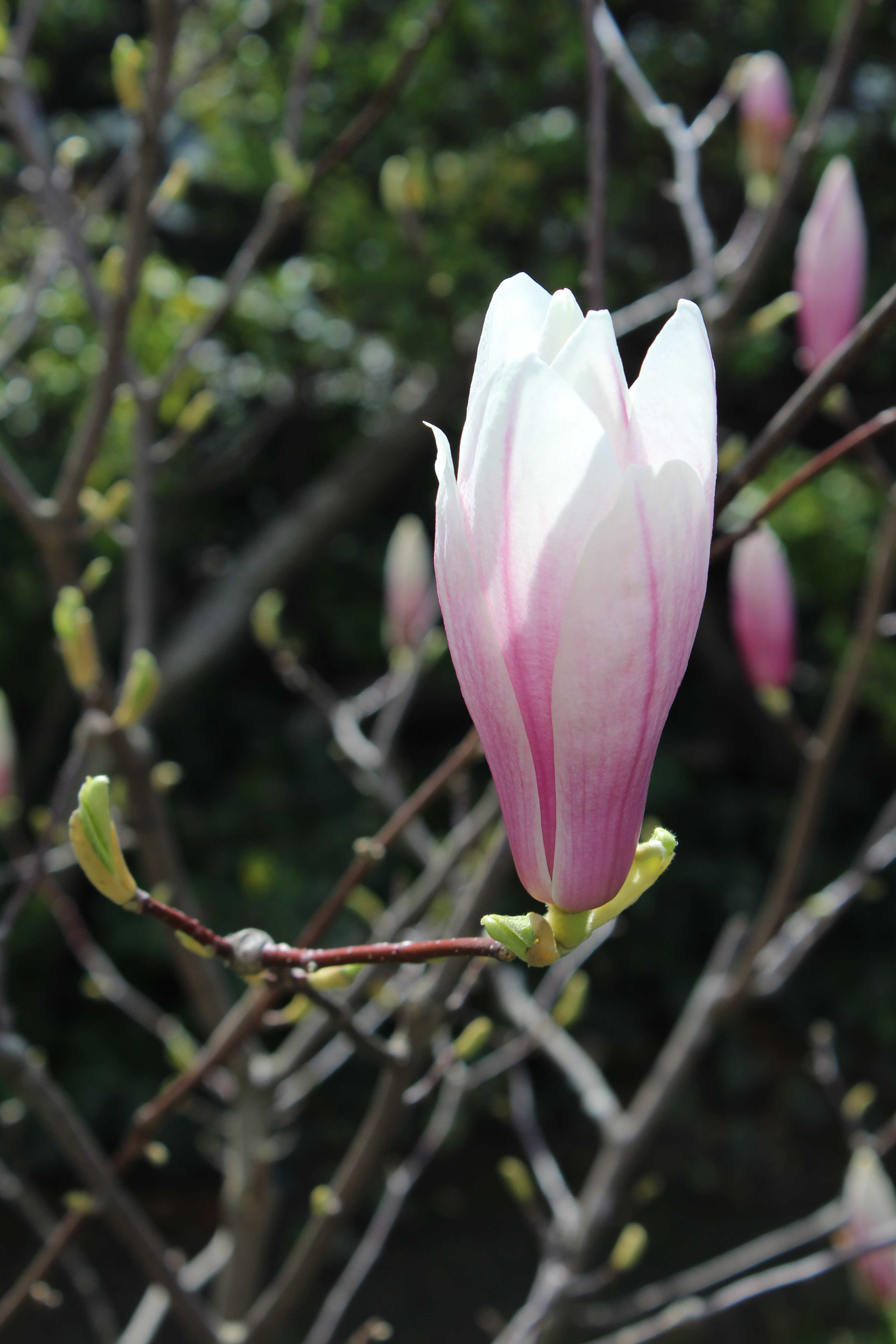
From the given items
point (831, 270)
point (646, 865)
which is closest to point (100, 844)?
point (646, 865)

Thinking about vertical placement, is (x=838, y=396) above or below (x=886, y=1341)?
above

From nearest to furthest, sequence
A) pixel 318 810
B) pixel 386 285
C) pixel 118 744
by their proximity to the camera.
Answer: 1. pixel 118 744
2. pixel 386 285
3. pixel 318 810

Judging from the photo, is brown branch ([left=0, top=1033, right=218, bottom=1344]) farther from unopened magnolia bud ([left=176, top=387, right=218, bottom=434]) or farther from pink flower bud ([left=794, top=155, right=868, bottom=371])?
pink flower bud ([left=794, top=155, right=868, bottom=371])

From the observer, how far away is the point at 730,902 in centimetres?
357

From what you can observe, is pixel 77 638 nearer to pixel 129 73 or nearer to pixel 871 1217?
pixel 129 73

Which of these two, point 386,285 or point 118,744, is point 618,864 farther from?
point 386,285

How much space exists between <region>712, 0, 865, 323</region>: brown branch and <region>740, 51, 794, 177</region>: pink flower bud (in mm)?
276

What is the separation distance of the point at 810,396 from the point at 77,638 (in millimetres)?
503

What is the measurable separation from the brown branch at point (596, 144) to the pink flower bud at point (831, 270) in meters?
0.22

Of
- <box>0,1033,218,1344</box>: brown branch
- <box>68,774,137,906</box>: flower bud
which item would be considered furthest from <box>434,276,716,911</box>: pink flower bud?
<box>0,1033,218,1344</box>: brown branch

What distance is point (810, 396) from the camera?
538 mm

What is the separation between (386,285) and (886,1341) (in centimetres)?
308

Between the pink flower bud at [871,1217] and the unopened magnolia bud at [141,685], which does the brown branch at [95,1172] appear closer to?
the unopened magnolia bud at [141,685]

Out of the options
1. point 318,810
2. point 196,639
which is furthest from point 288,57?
point 318,810
